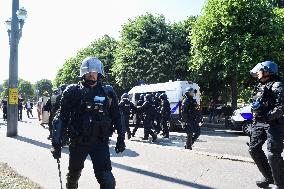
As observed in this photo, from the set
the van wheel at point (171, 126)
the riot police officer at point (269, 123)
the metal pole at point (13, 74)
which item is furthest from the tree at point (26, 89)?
the riot police officer at point (269, 123)

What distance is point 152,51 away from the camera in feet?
102

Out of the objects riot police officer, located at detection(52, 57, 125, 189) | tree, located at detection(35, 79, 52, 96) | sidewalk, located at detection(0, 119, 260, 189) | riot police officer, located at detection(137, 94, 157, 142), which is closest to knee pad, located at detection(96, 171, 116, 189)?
riot police officer, located at detection(52, 57, 125, 189)

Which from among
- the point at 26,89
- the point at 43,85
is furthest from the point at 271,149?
the point at 26,89

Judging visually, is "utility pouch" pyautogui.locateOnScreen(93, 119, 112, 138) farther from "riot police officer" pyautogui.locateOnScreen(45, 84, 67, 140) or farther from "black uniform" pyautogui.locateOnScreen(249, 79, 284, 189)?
"riot police officer" pyautogui.locateOnScreen(45, 84, 67, 140)

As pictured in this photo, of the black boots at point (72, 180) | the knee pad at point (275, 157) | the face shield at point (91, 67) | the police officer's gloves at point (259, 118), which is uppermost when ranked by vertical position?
the face shield at point (91, 67)

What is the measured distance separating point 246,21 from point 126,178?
20.1m

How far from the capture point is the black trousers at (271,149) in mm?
5133

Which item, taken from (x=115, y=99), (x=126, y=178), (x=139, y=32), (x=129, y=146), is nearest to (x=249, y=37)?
(x=139, y=32)

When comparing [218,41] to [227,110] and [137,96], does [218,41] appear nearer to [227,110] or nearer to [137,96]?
[227,110]

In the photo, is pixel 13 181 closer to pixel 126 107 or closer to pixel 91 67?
pixel 91 67

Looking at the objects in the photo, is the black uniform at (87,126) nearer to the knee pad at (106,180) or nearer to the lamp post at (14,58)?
the knee pad at (106,180)

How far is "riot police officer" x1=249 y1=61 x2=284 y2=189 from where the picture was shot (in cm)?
514

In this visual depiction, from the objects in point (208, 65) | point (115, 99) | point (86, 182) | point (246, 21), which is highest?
point (246, 21)

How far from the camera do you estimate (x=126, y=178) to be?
6742 millimetres
